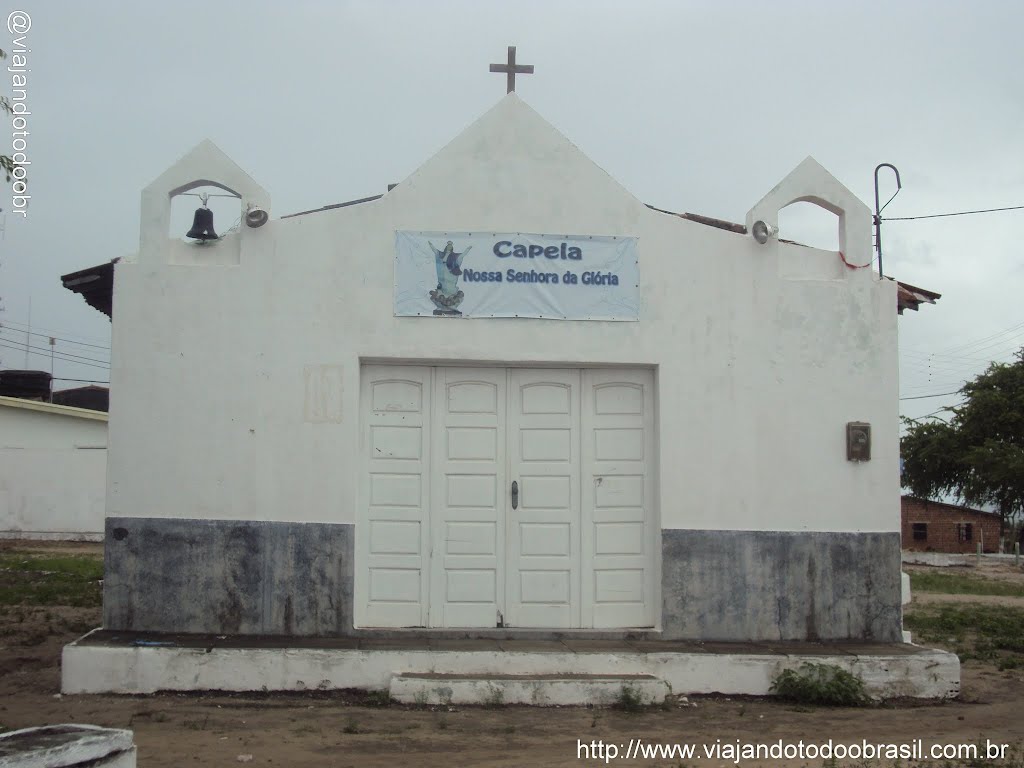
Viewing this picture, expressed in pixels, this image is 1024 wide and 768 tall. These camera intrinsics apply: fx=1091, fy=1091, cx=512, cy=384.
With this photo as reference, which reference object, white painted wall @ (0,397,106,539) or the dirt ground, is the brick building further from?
the dirt ground

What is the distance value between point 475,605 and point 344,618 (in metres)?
1.16

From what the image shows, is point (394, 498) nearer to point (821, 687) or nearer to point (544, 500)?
point (544, 500)

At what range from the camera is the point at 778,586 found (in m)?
9.80

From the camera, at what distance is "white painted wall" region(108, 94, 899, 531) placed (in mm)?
9523

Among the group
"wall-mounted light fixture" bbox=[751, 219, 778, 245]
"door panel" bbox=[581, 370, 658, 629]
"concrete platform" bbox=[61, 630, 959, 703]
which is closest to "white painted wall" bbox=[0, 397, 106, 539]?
"concrete platform" bbox=[61, 630, 959, 703]

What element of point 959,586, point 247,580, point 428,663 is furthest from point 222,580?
point 959,586

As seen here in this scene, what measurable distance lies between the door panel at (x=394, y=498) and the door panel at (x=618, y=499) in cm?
148

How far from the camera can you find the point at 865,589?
9.90 m

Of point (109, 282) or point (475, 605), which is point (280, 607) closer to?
point (475, 605)

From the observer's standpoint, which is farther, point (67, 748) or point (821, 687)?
point (821, 687)

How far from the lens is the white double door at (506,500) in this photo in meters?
9.72

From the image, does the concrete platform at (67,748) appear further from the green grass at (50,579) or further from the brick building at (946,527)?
the brick building at (946,527)

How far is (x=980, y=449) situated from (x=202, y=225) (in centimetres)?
3725

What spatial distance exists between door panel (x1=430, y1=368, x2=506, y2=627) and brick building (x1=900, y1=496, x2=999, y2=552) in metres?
38.3
